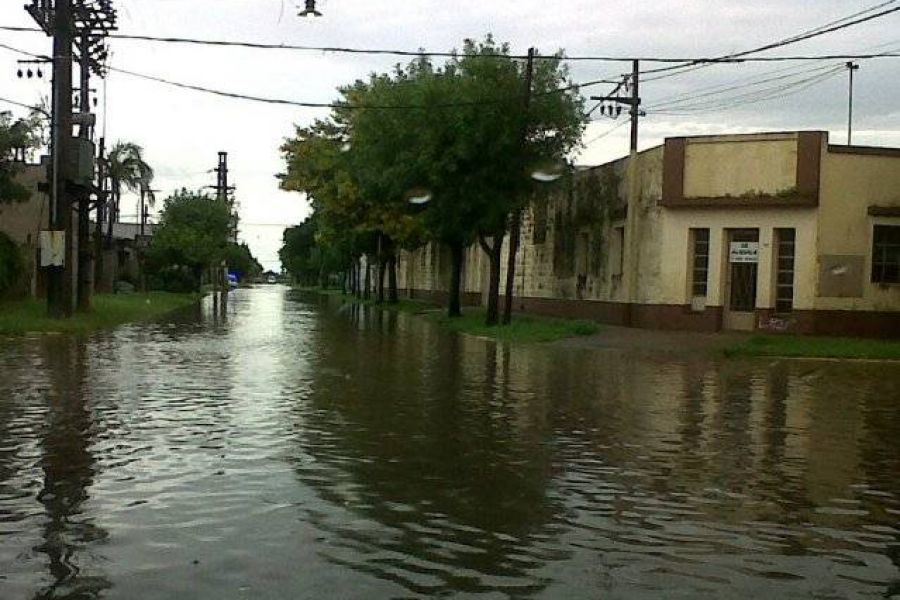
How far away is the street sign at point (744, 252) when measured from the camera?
31734 mm

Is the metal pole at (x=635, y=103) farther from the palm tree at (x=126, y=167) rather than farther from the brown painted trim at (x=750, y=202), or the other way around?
the palm tree at (x=126, y=167)

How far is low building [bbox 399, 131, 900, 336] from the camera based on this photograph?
30453 millimetres

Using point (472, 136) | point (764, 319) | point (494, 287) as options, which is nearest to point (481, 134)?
point (472, 136)

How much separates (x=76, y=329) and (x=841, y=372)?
19.7 metres

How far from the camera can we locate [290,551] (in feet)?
22.2

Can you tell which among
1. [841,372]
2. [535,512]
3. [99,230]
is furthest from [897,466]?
[99,230]

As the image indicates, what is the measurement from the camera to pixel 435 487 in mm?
8953

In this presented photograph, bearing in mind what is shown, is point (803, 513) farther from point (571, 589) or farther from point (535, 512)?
point (571, 589)

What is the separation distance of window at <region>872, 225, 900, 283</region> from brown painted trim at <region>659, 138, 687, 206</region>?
5766 mm

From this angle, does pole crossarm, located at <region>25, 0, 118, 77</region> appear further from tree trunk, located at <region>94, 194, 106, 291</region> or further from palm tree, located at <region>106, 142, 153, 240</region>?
palm tree, located at <region>106, 142, 153, 240</region>

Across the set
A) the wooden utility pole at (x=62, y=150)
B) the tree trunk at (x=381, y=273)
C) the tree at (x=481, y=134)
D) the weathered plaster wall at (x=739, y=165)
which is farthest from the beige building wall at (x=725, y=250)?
the tree trunk at (x=381, y=273)

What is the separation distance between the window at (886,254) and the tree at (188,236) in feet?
158

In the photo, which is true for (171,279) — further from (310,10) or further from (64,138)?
(310,10)

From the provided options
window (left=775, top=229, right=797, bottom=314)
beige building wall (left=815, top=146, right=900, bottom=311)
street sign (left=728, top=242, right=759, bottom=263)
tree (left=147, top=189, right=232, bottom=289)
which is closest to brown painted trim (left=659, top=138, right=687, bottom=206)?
street sign (left=728, top=242, right=759, bottom=263)
